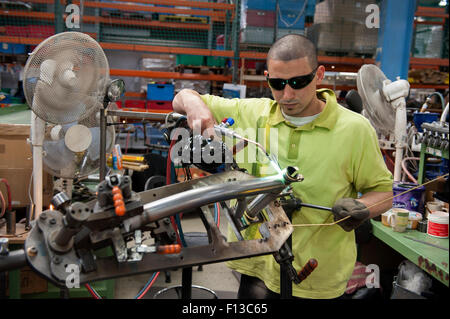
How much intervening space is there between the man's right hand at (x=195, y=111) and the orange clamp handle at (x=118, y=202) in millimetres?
484

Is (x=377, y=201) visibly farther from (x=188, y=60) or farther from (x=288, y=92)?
(x=188, y=60)

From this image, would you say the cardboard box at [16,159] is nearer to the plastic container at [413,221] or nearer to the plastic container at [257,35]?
the plastic container at [413,221]

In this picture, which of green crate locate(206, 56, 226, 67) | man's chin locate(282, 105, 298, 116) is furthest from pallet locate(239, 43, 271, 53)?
man's chin locate(282, 105, 298, 116)

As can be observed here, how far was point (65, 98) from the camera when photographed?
2055mm

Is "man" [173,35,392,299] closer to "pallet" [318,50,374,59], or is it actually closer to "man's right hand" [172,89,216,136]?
"man's right hand" [172,89,216,136]

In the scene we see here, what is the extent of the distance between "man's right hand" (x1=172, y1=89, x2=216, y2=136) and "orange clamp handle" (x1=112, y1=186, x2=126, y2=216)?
1.59ft

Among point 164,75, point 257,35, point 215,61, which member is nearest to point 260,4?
point 257,35

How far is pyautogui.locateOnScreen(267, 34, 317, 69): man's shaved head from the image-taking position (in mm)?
1407

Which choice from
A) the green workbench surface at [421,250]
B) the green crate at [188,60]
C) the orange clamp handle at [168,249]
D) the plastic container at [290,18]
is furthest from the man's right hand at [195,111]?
the green crate at [188,60]

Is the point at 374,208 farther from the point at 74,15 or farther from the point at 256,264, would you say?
the point at 74,15

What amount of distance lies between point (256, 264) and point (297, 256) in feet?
0.57

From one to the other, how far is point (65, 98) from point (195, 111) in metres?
0.88

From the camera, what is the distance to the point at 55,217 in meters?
1.03
